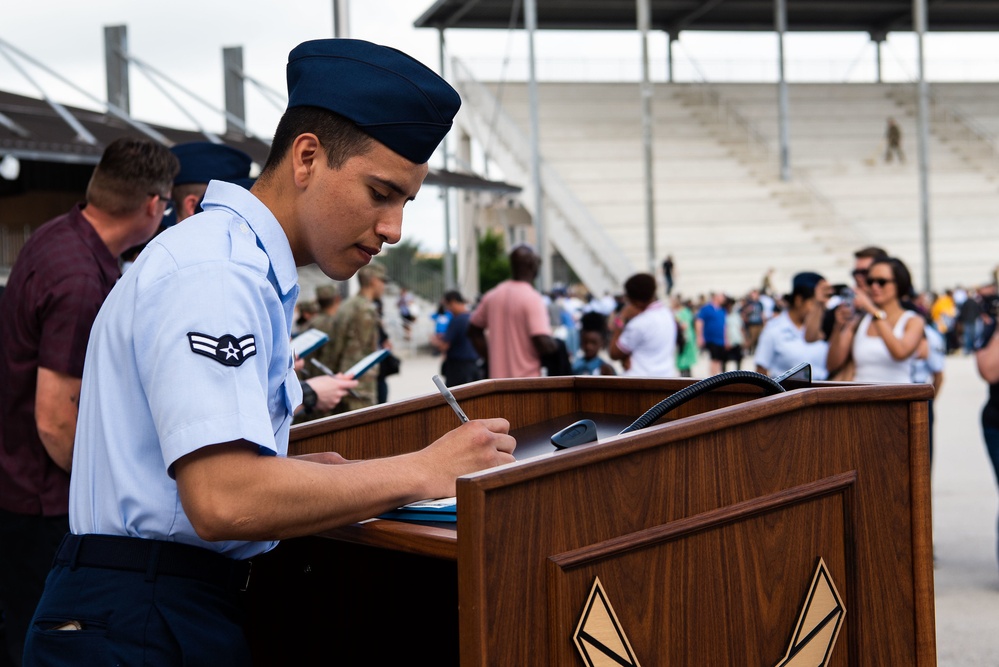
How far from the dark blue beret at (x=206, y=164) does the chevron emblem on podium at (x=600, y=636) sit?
7.70ft

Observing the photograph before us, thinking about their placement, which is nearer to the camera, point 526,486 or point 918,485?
point 526,486

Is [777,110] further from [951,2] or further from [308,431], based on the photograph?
[308,431]

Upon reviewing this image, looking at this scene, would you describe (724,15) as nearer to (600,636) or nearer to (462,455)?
(462,455)

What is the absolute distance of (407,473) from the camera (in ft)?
4.42

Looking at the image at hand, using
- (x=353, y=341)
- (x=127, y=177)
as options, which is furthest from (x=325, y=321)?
(x=127, y=177)

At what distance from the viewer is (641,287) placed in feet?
21.9

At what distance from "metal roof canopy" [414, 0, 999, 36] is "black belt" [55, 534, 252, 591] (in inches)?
1015

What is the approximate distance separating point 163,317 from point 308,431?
62 centimetres

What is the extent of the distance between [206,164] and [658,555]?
2.39 m

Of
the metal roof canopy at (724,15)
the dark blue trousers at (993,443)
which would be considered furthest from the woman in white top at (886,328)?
the metal roof canopy at (724,15)

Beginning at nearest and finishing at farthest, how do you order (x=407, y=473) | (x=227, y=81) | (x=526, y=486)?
1. (x=526, y=486)
2. (x=407, y=473)
3. (x=227, y=81)

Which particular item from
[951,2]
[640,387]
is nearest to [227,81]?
[640,387]

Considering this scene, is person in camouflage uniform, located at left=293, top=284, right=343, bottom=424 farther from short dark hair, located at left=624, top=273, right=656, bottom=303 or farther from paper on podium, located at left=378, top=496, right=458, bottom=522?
paper on podium, located at left=378, top=496, right=458, bottom=522

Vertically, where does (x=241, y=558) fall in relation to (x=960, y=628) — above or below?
above
